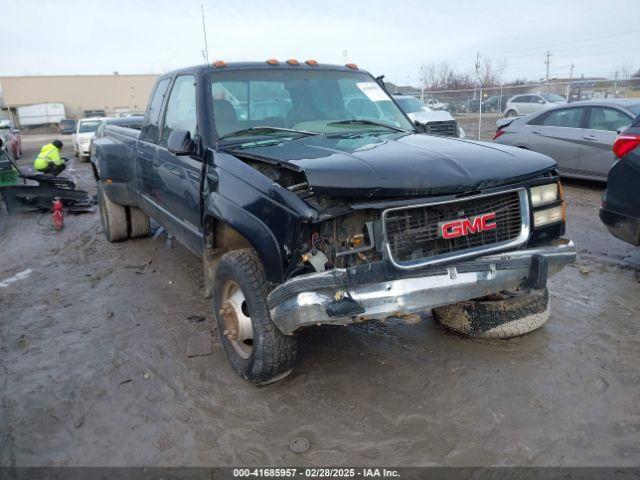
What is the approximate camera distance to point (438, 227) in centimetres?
284

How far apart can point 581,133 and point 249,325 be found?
769 cm

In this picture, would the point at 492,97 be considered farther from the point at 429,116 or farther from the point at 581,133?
the point at 581,133

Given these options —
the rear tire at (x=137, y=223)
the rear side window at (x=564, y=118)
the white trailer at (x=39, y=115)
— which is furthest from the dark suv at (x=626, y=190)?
the white trailer at (x=39, y=115)

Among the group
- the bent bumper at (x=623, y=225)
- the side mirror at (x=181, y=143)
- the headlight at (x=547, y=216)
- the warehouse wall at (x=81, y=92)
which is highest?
the warehouse wall at (x=81, y=92)

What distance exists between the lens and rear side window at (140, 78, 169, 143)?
15.9ft

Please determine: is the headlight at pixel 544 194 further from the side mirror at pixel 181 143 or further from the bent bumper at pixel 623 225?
the side mirror at pixel 181 143

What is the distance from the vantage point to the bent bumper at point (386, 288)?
2.60m

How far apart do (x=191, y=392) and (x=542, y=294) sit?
2.61m

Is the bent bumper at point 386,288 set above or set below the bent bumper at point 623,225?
above

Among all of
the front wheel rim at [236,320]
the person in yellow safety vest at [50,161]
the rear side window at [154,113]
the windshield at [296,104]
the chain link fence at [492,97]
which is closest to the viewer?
the front wheel rim at [236,320]

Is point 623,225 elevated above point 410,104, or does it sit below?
below

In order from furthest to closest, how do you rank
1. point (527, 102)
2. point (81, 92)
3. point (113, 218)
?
point (81, 92), point (527, 102), point (113, 218)

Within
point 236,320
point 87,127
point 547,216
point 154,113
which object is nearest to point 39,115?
point 87,127

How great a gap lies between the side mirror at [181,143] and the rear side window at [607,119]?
293 inches
